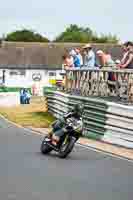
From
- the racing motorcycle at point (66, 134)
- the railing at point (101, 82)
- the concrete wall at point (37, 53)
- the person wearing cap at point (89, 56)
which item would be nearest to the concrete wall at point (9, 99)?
the railing at point (101, 82)

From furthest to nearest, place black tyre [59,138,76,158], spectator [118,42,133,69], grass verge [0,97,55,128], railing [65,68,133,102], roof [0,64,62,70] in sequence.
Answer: roof [0,64,62,70], grass verge [0,97,55,128], railing [65,68,133,102], spectator [118,42,133,69], black tyre [59,138,76,158]

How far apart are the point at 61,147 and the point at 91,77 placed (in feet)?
27.8

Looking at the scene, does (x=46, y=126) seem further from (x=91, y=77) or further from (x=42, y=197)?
(x=42, y=197)

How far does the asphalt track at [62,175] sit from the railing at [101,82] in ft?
9.47

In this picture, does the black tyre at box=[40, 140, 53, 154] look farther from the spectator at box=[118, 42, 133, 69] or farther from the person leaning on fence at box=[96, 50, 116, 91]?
the person leaning on fence at box=[96, 50, 116, 91]

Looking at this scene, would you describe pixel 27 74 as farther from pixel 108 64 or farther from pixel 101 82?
pixel 108 64

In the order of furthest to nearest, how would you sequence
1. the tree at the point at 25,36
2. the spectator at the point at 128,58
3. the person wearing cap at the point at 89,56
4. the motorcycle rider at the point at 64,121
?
the tree at the point at 25,36, the person wearing cap at the point at 89,56, the spectator at the point at 128,58, the motorcycle rider at the point at 64,121

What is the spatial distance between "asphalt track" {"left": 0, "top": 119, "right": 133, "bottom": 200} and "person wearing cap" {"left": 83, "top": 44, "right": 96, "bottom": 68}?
5.33m

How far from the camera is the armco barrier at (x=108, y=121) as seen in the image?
64.3 ft

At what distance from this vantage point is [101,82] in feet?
77.5

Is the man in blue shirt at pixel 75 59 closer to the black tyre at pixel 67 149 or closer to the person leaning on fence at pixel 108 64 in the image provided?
the person leaning on fence at pixel 108 64

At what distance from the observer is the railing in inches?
823

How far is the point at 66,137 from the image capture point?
54.3 feet

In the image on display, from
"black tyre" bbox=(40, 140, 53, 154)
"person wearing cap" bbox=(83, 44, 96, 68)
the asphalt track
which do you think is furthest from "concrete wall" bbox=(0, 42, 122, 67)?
"black tyre" bbox=(40, 140, 53, 154)
